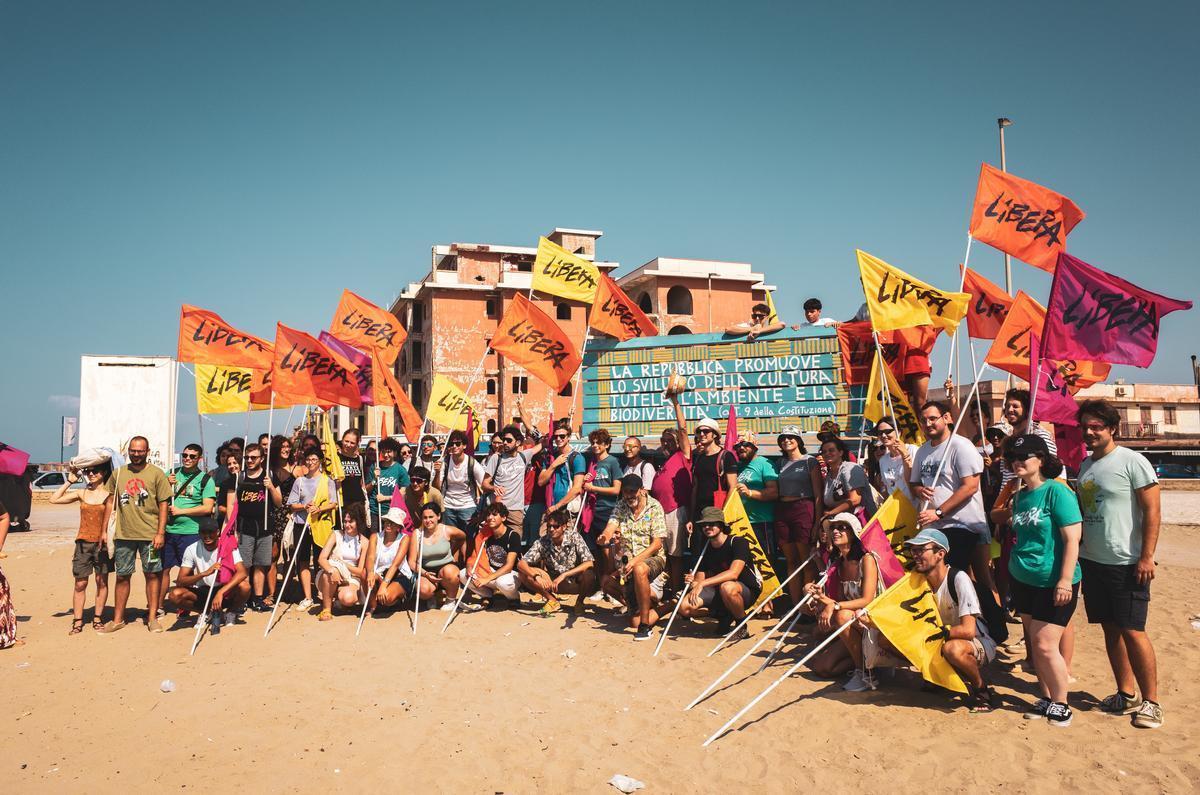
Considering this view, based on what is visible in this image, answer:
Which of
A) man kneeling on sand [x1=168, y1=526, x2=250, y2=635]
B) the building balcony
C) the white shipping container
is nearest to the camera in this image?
man kneeling on sand [x1=168, y1=526, x2=250, y2=635]

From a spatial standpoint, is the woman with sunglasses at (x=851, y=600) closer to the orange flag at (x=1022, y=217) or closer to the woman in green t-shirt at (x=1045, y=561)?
the woman in green t-shirt at (x=1045, y=561)

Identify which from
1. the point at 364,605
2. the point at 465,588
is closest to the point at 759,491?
the point at 465,588

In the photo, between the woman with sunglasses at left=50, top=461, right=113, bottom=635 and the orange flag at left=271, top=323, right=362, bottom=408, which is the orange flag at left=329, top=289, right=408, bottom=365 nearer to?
the orange flag at left=271, top=323, right=362, bottom=408

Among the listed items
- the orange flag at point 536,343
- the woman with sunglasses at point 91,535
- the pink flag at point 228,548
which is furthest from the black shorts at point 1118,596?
the woman with sunglasses at point 91,535

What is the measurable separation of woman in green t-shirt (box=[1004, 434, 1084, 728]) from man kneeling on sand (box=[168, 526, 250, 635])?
844 centimetres

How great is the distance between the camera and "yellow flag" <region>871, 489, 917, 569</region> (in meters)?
6.96

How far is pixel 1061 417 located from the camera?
29.9 ft

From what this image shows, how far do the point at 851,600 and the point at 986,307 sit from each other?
699 centimetres

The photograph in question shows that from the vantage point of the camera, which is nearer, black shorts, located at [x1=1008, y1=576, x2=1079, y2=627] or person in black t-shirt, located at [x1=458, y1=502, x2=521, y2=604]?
black shorts, located at [x1=1008, y1=576, x2=1079, y2=627]

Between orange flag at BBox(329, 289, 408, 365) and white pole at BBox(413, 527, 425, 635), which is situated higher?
orange flag at BBox(329, 289, 408, 365)

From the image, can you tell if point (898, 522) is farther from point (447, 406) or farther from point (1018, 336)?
→ point (447, 406)

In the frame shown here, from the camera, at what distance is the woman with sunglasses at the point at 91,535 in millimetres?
9438

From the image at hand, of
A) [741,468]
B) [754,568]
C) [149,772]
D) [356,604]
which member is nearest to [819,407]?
[741,468]

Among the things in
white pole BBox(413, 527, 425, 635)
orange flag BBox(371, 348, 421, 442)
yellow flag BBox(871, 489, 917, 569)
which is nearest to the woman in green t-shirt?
yellow flag BBox(871, 489, 917, 569)
